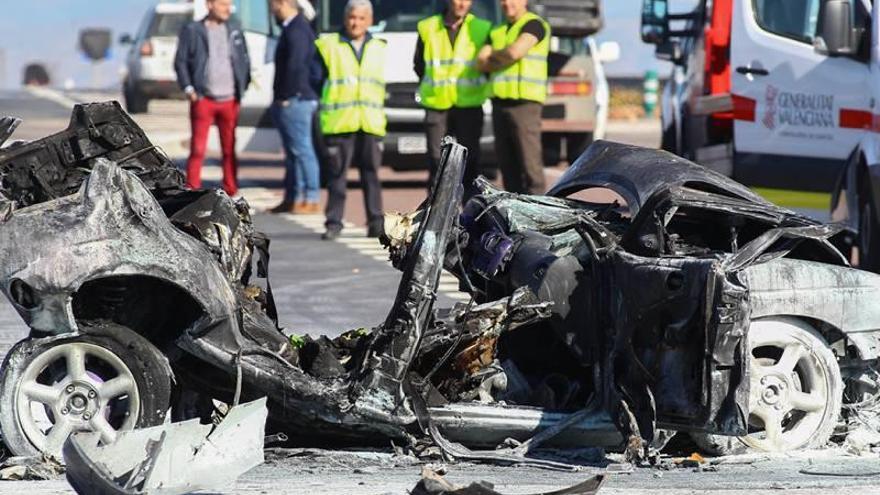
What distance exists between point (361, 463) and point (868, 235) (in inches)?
221

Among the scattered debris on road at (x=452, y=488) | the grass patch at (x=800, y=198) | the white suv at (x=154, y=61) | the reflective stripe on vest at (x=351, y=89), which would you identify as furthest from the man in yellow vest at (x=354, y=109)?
the white suv at (x=154, y=61)

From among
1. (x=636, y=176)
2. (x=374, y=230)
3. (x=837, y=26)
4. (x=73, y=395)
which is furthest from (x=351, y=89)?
(x=73, y=395)

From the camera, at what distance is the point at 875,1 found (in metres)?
11.5

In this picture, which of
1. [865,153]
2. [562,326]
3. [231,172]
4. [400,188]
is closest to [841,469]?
[562,326]

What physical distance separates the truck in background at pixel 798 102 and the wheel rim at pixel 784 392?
13.2 feet

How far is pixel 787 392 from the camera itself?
23.0ft

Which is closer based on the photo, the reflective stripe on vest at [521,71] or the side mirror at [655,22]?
the reflective stripe on vest at [521,71]

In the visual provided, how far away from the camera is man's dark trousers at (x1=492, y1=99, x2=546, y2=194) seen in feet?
48.4

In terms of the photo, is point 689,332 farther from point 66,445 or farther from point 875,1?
point 875,1

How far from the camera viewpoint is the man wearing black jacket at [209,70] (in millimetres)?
17688

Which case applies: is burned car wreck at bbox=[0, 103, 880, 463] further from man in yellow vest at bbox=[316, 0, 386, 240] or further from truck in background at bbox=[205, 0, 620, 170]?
truck in background at bbox=[205, 0, 620, 170]

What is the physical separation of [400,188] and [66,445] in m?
15.1

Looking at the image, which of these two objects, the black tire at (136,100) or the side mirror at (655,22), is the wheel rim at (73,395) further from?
the black tire at (136,100)

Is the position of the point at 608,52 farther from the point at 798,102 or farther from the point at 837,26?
the point at 837,26
